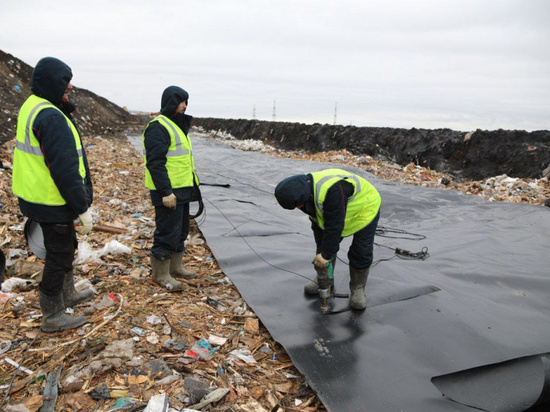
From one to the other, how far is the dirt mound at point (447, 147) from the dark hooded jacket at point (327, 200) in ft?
33.2

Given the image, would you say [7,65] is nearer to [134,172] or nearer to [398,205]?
[134,172]

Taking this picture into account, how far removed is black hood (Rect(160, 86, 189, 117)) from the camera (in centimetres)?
336

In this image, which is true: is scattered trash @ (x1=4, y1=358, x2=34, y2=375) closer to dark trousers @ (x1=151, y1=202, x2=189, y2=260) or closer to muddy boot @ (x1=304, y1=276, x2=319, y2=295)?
dark trousers @ (x1=151, y1=202, x2=189, y2=260)

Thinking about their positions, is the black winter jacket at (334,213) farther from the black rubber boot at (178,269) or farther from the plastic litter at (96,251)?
the plastic litter at (96,251)

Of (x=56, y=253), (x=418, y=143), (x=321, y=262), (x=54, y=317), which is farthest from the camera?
(x=418, y=143)

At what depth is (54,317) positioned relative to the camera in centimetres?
282

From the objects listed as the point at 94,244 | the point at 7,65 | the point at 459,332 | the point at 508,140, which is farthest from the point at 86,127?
the point at 459,332

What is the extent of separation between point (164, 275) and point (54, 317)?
1.06 metres

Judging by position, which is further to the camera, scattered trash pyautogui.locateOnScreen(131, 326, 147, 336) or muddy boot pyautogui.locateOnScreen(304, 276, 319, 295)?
muddy boot pyautogui.locateOnScreen(304, 276, 319, 295)

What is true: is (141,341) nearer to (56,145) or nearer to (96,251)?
(56,145)

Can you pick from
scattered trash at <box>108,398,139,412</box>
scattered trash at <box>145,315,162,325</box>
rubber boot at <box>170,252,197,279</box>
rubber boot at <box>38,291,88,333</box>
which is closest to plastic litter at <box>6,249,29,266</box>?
rubber boot at <box>38,291,88,333</box>

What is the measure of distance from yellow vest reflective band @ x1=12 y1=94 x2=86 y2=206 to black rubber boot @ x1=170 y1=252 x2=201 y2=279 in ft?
4.95

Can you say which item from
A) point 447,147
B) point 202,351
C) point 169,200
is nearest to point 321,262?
point 202,351

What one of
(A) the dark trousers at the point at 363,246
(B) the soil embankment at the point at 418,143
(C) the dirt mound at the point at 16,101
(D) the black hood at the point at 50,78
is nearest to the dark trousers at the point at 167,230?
(D) the black hood at the point at 50,78
